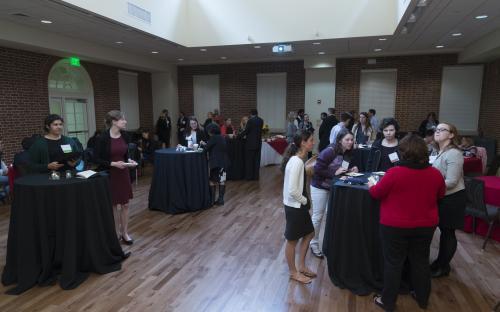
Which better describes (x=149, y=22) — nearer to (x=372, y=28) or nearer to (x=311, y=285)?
(x=372, y=28)

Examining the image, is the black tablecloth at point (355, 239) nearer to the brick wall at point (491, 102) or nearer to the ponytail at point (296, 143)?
the ponytail at point (296, 143)

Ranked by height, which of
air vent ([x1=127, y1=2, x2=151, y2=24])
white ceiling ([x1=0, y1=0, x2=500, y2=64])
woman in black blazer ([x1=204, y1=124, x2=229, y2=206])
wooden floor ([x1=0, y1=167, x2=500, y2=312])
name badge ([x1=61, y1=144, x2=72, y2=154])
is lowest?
wooden floor ([x1=0, y1=167, x2=500, y2=312])

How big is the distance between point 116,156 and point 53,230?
99cm

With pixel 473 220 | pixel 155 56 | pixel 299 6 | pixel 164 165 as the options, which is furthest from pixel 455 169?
pixel 155 56

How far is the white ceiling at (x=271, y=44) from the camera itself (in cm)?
541

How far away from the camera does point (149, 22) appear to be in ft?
23.8

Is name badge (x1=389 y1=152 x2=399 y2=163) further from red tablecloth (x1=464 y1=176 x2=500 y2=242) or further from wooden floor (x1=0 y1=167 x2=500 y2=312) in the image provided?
red tablecloth (x1=464 y1=176 x2=500 y2=242)

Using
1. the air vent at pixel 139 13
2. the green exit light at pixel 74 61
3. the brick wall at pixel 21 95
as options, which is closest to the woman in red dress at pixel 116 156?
the air vent at pixel 139 13

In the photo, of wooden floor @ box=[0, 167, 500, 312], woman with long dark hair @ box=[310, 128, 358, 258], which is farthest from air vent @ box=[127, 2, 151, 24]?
woman with long dark hair @ box=[310, 128, 358, 258]

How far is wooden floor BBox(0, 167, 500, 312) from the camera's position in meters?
2.86

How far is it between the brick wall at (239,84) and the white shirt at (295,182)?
9.04 metres

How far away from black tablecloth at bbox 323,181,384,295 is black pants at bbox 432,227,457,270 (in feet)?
2.48

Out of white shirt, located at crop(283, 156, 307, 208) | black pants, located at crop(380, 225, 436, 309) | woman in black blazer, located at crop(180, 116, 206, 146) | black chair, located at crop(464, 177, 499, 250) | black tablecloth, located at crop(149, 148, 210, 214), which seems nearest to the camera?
black pants, located at crop(380, 225, 436, 309)

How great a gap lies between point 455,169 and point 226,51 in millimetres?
7975
